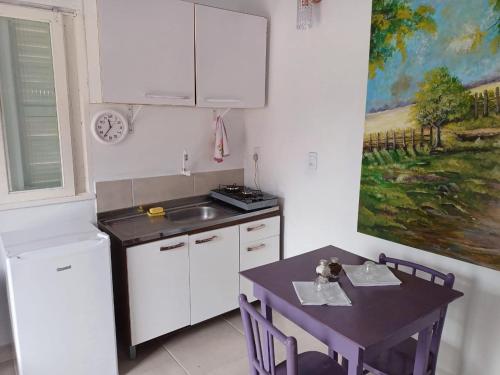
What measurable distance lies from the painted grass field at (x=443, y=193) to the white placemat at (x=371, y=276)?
400 millimetres

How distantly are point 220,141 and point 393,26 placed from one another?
141cm

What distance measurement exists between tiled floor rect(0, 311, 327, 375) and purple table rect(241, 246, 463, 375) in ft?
2.91

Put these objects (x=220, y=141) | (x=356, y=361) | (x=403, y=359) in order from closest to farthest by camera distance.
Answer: (x=356, y=361), (x=403, y=359), (x=220, y=141)

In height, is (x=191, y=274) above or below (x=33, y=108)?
below

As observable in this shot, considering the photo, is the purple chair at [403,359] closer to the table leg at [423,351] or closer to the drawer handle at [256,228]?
the table leg at [423,351]

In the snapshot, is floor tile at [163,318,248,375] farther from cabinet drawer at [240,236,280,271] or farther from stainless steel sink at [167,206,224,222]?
stainless steel sink at [167,206,224,222]

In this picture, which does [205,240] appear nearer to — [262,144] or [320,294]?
[262,144]

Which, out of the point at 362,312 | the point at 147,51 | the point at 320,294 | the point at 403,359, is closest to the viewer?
the point at 362,312

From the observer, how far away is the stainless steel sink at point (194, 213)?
2734 mm

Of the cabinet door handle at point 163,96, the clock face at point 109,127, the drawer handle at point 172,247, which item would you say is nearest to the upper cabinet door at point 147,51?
the cabinet door handle at point 163,96

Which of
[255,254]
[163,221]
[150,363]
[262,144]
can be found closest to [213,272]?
[255,254]

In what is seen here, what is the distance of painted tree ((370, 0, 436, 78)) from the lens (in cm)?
184

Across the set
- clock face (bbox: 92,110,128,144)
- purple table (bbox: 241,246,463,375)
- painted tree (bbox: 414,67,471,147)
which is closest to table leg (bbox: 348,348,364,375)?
purple table (bbox: 241,246,463,375)

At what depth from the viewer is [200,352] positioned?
238 centimetres
